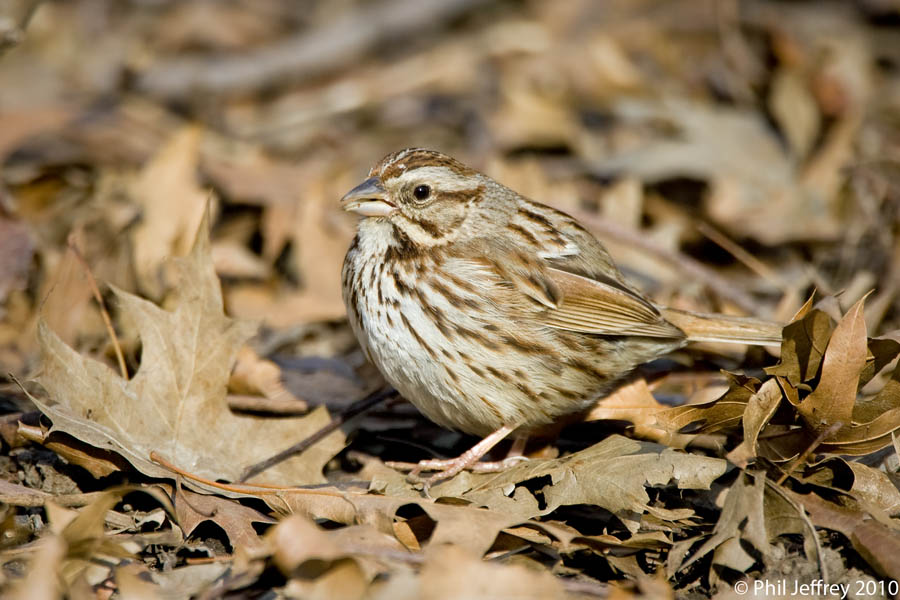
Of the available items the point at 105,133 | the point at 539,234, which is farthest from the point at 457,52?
the point at 539,234

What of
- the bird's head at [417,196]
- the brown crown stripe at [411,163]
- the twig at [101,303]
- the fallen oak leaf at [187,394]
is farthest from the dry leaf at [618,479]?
the twig at [101,303]

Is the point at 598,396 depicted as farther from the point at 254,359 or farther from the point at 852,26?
the point at 852,26

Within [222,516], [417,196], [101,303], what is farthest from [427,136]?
[222,516]

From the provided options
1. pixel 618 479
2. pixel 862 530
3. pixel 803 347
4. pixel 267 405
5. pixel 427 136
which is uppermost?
pixel 427 136

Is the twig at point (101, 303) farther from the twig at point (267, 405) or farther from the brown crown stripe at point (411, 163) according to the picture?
the brown crown stripe at point (411, 163)

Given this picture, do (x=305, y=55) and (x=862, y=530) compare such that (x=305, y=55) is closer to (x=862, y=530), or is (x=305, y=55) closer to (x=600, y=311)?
(x=600, y=311)

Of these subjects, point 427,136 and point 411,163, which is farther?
point 427,136

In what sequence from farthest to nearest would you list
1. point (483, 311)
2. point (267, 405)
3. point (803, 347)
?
1. point (267, 405)
2. point (483, 311)
3. point (803, 347)
